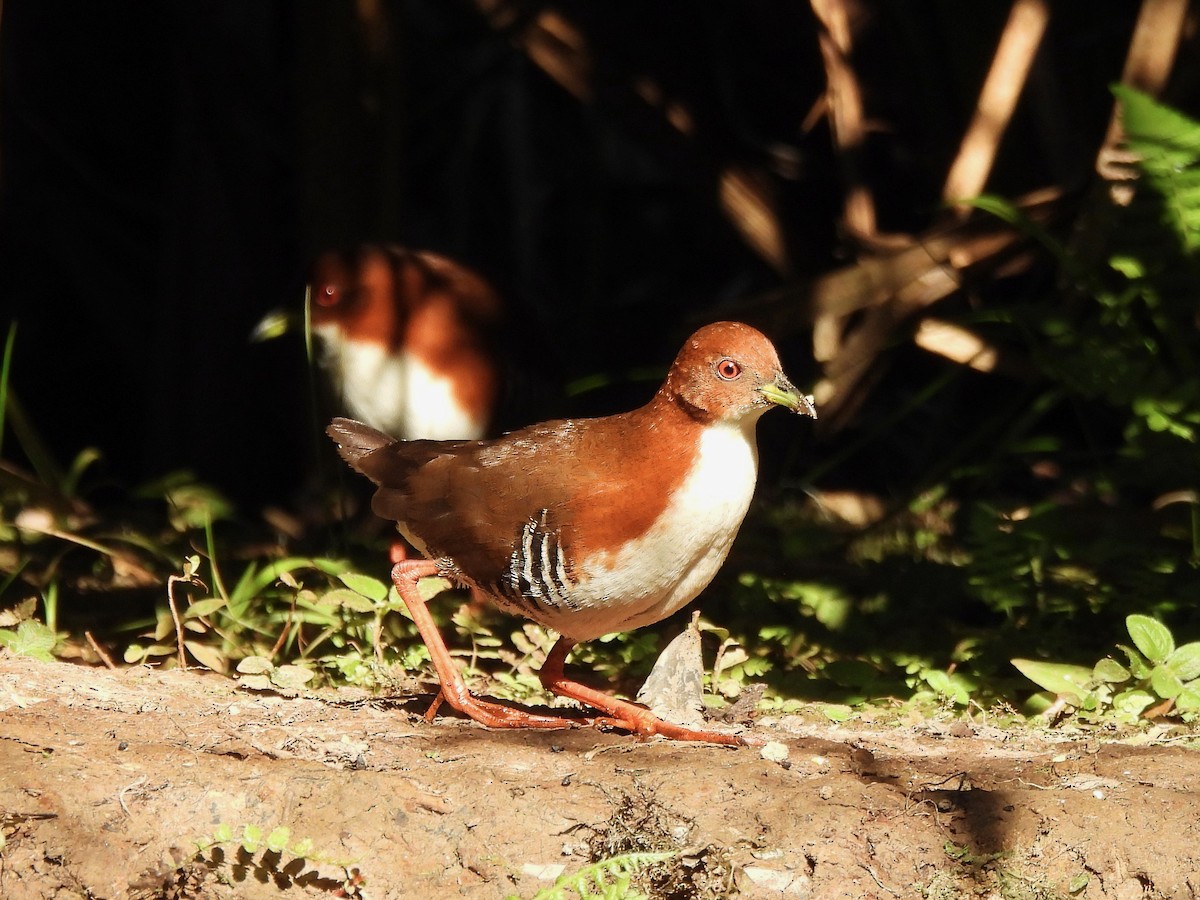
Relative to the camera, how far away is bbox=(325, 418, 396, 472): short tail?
171 inches

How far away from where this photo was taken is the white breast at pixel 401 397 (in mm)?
5387

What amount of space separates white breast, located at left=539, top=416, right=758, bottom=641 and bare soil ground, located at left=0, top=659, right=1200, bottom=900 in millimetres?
388

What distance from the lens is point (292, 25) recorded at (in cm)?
727

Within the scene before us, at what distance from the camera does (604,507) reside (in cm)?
370

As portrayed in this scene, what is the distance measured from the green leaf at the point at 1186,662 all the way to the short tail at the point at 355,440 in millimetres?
2226

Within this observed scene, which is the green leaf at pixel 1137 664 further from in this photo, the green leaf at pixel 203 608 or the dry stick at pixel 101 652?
the dry stick at pixel 101 652

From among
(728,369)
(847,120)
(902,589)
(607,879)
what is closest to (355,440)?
(728,369)

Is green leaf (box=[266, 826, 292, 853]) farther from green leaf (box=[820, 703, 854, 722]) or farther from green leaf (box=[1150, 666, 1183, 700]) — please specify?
green leaf (box=[1150, 666, 1183, 700])

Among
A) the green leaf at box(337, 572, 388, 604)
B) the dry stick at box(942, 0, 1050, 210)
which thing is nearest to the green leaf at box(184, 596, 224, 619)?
the green leaf at box(337, 572, 388, 604)

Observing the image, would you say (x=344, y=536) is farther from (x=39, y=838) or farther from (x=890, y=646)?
(x=39, y=838)

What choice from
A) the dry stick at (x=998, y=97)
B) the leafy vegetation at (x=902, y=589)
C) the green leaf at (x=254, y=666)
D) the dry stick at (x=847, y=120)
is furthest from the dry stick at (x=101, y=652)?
the dry stick at (x=998, y=97)

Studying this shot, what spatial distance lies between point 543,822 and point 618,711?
79cm

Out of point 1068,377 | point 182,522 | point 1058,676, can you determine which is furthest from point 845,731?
point 182,522

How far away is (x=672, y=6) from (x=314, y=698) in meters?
3.97
